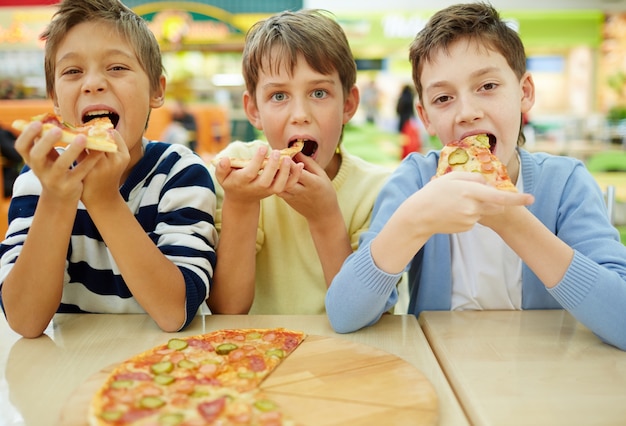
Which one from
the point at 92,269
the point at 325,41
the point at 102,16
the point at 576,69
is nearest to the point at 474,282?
the point at 325,41

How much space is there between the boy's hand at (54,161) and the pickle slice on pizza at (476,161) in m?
0.75

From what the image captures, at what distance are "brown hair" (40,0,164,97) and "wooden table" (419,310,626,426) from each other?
102 cm

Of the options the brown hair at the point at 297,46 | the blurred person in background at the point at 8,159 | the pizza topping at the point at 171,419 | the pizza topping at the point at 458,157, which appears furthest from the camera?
the blurred person in background at the point at 8,159

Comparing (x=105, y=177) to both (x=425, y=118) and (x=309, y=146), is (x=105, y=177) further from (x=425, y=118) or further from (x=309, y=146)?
(x=425, y=118)

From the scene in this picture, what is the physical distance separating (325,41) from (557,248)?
84 centimetres

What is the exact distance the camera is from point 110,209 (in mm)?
1274

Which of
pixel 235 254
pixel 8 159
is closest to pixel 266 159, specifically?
pixel 235 254

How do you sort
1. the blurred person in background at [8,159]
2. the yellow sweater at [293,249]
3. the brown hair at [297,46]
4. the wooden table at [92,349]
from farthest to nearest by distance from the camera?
the blurred person in background at [8,159] < the yellow sweater at [293,249] < the brown hair at [297,46] < the wooden table at [92,349]

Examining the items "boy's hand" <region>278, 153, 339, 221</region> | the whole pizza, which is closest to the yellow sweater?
"boy's hand" <region>278, 153, 339, 221</region>

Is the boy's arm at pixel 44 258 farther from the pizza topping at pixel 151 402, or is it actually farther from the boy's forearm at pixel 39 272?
the pizza topping at pixel 151 402

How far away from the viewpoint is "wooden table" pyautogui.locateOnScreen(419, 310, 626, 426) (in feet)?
2.99

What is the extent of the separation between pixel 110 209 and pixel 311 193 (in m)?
0.50

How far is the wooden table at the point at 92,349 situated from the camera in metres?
0.95

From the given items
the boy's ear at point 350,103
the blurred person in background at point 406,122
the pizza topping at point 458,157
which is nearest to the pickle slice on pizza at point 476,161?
the pizza topping at point 458,157
